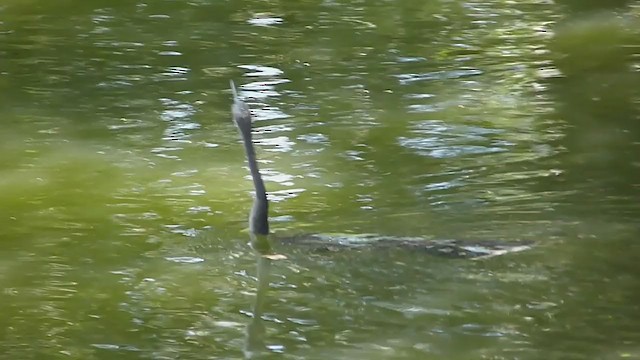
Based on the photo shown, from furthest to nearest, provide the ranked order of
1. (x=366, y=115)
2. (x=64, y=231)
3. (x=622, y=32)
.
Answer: (x=622, y=32) → (x=366, y=115) → (x=64, y=231)

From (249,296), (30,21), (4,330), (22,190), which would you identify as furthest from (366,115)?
(30,21)

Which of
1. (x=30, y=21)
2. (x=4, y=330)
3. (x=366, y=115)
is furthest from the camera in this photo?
(x=30, y=21)

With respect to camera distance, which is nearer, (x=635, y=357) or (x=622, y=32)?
(x=635, y=357)

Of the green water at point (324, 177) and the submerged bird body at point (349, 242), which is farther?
the submerged bird body at point (349, 242)

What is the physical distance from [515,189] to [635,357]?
182 cm

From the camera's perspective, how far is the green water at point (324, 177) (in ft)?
16.0

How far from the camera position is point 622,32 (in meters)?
9.38

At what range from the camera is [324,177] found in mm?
6598

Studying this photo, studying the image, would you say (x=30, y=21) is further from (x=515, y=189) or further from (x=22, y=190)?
(x=515, y=189)

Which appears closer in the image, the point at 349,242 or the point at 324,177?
the point at 349,242

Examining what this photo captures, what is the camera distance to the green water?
4.88 meters

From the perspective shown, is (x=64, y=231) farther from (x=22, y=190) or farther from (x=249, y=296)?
(x=249, y=296)

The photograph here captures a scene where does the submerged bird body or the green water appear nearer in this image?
the green water

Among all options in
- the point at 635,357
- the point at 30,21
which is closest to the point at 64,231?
the point at 635,357
